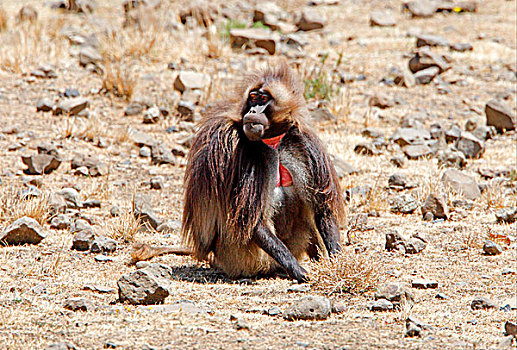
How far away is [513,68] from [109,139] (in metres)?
7.23

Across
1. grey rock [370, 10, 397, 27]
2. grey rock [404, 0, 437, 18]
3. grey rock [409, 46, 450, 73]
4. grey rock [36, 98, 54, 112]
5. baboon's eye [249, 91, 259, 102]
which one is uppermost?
grey rock [404, 0, 437, 18]

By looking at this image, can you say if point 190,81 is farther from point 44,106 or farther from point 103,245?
point 103,245

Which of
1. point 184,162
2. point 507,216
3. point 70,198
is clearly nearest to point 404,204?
point 507,216

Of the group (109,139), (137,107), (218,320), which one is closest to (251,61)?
(137,107)

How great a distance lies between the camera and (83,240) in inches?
254

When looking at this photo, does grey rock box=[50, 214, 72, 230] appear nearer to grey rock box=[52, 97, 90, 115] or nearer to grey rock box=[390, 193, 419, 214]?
grey rock box=[390, 193, 419, 214]

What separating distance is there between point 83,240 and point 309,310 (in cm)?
253

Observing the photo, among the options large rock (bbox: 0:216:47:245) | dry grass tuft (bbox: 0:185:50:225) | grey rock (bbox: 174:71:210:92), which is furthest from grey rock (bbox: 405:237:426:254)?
grey rock (bbox: 174:71:210:92)

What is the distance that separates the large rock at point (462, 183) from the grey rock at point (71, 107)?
505 cm

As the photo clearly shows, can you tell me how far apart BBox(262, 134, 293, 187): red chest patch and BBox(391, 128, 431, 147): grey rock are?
4.35 metres

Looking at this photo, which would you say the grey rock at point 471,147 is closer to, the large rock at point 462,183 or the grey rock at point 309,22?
the large rock at point 462,183

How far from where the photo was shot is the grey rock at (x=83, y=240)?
6.47 meters

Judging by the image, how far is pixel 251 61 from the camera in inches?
514

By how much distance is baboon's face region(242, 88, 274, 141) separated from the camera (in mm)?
5500
